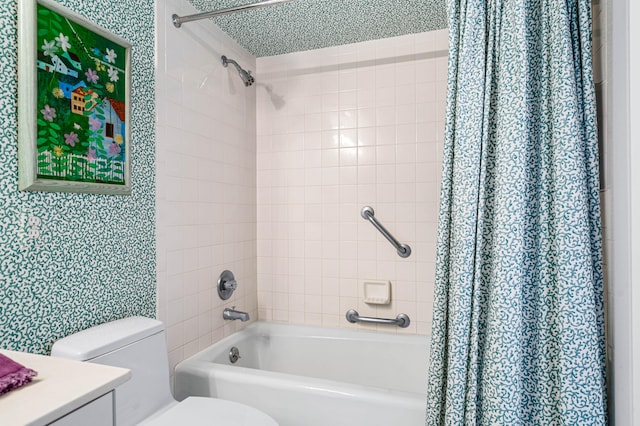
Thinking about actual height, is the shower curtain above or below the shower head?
below

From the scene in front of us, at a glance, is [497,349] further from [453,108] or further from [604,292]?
[453,108]

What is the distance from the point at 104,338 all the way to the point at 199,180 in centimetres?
92

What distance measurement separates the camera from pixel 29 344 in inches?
46.9

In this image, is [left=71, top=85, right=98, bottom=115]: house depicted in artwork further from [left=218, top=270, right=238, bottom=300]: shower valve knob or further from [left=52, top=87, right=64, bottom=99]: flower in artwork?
[left=218, top=270, right=238, bottom=300]: shower valve knob

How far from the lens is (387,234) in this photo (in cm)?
225

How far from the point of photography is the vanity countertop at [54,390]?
0.69 meters

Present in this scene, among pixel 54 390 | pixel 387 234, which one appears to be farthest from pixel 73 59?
pixel 387 234

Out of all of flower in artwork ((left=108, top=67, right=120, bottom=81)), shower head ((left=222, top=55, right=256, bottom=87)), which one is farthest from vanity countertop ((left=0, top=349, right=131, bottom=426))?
shower head ((left=222, top=55, right=256, bottom=87))

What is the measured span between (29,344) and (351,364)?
157cm

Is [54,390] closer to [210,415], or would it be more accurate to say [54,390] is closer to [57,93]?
[210,415]

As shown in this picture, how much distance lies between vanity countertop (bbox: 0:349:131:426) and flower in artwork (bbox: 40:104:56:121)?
0.72 m

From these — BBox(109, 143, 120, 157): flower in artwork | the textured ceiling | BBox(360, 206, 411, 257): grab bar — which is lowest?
BBox(360, 206, 411, 257): grab bar

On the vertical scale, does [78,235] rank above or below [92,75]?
below

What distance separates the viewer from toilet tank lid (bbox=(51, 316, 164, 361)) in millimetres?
1221
